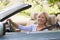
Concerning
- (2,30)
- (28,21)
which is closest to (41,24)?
(28,21)

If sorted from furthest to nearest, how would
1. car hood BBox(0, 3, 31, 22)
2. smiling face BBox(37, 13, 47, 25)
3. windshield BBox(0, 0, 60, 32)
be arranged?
1. smiling face BBox(37, 13, 47, 25)
2. windshield BBox(0, 0, 60, 32)
3. car hood BBox(0, 3, 31, 22)

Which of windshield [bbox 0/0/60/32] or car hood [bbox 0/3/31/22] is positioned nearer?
car hood [bbox 0/3/31/22]

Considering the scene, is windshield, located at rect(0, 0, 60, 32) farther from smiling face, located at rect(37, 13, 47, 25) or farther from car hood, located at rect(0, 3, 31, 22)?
car hood, located at rect(0, 3, 31, 22)

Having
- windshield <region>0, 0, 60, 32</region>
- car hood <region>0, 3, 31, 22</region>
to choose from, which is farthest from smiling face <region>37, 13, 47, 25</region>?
car hood <region>0, 3, 31, 22</region>

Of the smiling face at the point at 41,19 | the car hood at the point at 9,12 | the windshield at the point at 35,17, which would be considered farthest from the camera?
the smiling face at the point at 41,19

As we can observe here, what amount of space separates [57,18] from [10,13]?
147 centimetres

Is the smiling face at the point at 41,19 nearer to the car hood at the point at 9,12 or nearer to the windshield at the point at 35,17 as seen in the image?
the windshield at the point at 35,17

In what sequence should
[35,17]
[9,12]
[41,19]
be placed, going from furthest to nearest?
[35,17]
[41,19]
[9,12]

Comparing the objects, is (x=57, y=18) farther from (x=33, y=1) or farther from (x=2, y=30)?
Result: (x=2, y=30)

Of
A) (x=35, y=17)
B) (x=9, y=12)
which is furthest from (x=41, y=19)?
(x=9, y=12)

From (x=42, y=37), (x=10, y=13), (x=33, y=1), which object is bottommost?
(x=42, y=37)

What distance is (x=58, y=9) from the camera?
380cm

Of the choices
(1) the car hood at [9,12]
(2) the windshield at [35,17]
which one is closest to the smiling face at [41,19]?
(2) the windshield at [35,17]

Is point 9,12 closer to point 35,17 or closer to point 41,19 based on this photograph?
point 41,19
